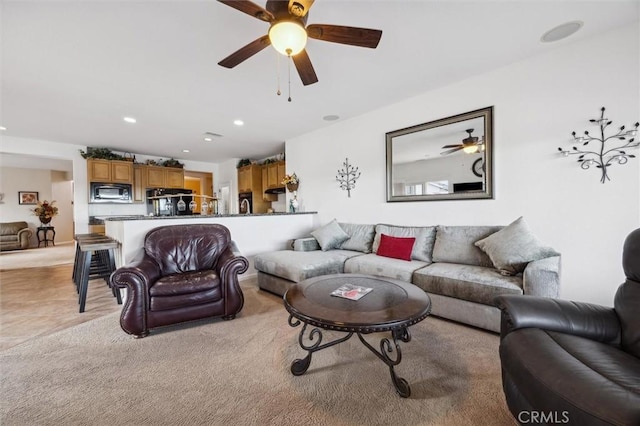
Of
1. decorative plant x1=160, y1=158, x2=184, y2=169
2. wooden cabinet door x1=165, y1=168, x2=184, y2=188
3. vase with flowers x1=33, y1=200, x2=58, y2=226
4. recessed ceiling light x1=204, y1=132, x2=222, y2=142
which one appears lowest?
vase with flowers x1=33, y1=200, x2=58, y2=226

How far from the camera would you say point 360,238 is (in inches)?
148

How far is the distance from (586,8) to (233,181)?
7044mm

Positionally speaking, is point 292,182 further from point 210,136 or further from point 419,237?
point 419,237

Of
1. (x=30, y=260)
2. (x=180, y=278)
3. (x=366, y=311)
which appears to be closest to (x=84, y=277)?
(x=180, y=278)

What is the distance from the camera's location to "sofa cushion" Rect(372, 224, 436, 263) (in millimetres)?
3086

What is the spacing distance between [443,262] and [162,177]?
22.0 feet

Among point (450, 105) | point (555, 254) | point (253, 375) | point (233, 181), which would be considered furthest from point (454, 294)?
point (233, 181)

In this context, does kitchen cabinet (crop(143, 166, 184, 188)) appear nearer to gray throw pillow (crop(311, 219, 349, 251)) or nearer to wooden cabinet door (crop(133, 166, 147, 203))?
wooden cabinet door (crop(133, 166, 147, 203))

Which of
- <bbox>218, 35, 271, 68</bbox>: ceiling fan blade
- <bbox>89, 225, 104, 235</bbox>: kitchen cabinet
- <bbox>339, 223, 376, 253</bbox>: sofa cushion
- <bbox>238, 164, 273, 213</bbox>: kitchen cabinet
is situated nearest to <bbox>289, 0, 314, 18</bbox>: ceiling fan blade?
<bbox>218, 35, 271, 68</bbox>: ceiling fan blade

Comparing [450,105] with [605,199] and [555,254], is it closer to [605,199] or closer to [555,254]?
[605,199]

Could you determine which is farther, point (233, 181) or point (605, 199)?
point (233, 181)

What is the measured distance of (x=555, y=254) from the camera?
2.15m

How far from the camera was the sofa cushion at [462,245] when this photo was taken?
107 inches

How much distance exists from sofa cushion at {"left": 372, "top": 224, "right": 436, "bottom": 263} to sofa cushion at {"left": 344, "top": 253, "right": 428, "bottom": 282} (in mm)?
104
